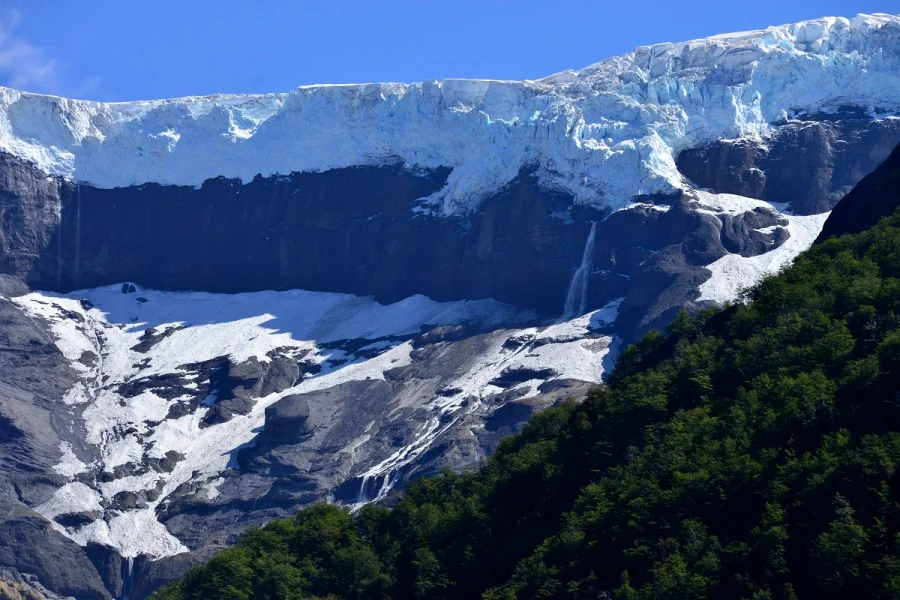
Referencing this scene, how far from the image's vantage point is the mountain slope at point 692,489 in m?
73.9

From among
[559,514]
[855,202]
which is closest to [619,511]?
[559,514]

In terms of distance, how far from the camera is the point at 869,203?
111m

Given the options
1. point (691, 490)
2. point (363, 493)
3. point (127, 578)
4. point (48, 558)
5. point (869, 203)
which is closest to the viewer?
point (691, 490)

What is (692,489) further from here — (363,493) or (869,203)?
Answer: (363,493)

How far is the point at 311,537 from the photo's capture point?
347 feet

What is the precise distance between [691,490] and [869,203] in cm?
3553

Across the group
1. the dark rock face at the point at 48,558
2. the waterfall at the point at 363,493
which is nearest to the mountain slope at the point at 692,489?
the dark rock face at the point at 48,558

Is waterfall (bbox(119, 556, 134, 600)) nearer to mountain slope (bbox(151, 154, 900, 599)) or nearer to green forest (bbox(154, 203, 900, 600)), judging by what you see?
green forest (bbox(154, 203, 900, 600))

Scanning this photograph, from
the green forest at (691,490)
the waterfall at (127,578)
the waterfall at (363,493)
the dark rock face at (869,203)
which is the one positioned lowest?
the waterfall at (127,578)

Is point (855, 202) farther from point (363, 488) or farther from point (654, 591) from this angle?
point (363, 488)

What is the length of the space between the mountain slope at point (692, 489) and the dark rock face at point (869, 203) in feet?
5.67

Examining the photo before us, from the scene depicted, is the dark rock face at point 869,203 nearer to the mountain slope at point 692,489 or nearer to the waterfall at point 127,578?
the mountain slope at point 692,489

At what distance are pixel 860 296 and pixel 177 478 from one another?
110m

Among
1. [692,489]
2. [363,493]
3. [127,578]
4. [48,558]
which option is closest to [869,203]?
[692,489]
